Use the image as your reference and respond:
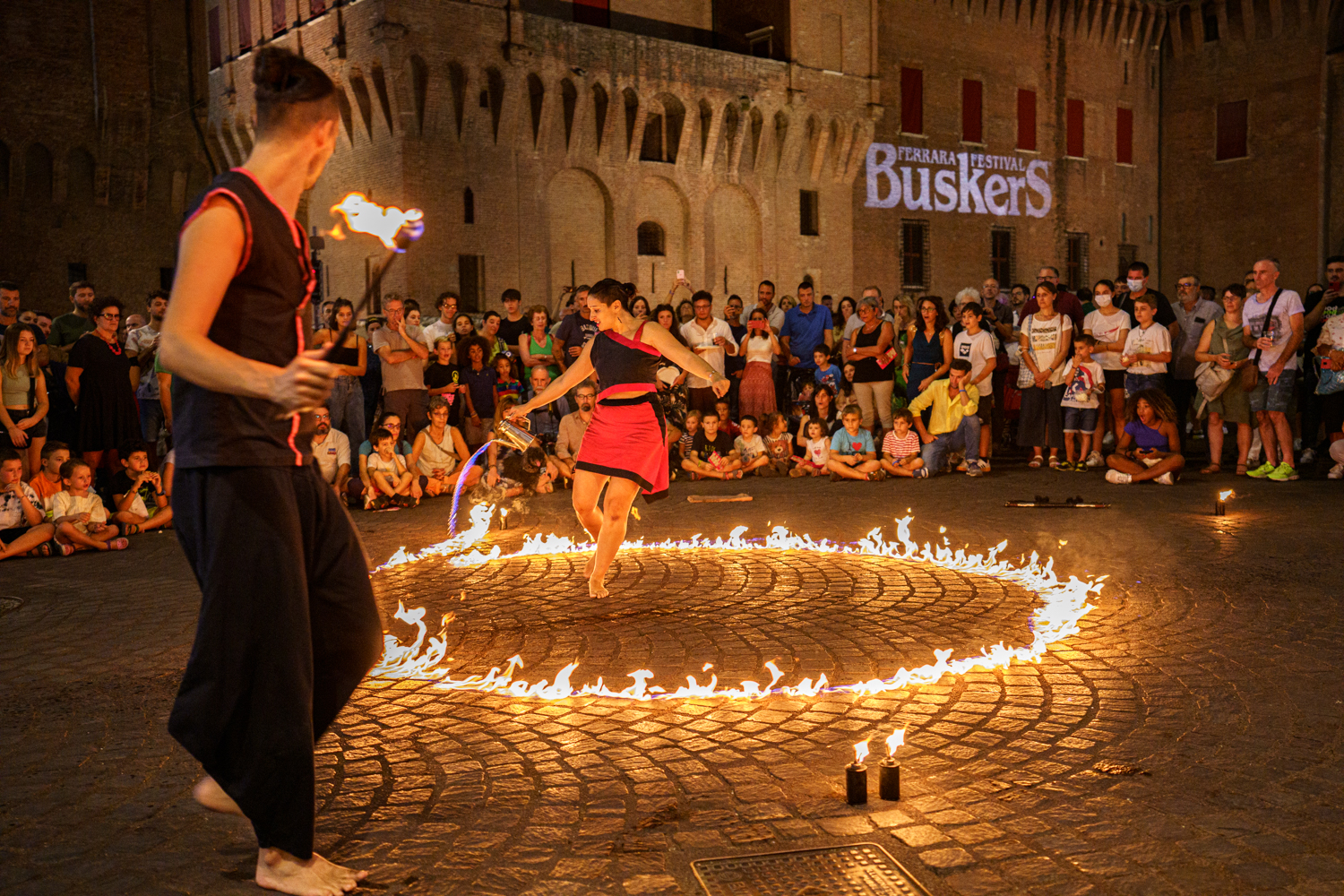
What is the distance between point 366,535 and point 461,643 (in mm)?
4438

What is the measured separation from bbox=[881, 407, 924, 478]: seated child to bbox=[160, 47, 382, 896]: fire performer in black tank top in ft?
38.3

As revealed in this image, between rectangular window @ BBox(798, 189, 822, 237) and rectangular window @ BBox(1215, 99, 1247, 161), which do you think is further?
rectangular window @ BBox(1215, 99, 1247, 161)

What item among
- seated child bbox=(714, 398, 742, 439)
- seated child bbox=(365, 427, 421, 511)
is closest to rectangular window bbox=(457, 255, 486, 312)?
seated child bbox=(714, 398, 742, 439)

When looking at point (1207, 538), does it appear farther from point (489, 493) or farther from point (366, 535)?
point (366, 535)

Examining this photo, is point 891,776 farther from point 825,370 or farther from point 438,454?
point 825,370

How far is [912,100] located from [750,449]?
23.4 m

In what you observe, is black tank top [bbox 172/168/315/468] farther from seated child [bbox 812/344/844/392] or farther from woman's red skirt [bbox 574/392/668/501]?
seated child [bbox 812/344/844/392]

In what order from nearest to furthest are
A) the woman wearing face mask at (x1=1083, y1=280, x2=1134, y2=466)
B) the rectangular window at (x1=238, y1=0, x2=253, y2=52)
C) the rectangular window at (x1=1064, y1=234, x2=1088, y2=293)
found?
the woman wearing face mask at (x1=1083, y1=280, x2=1134, y2=466) → the rectangular window at (x1=238, y1=0, x2=253, y2=52) → the rectangular window at (x1=1064, y1=234, x2=1088, y2=293)

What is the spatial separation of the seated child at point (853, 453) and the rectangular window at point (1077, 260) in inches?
1052

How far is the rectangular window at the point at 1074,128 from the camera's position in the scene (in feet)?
124

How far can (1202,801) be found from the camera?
3.61 metres

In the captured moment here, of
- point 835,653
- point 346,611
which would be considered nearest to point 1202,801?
point 835,653

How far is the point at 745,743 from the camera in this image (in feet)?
14.2

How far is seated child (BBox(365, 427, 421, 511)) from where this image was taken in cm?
1207
